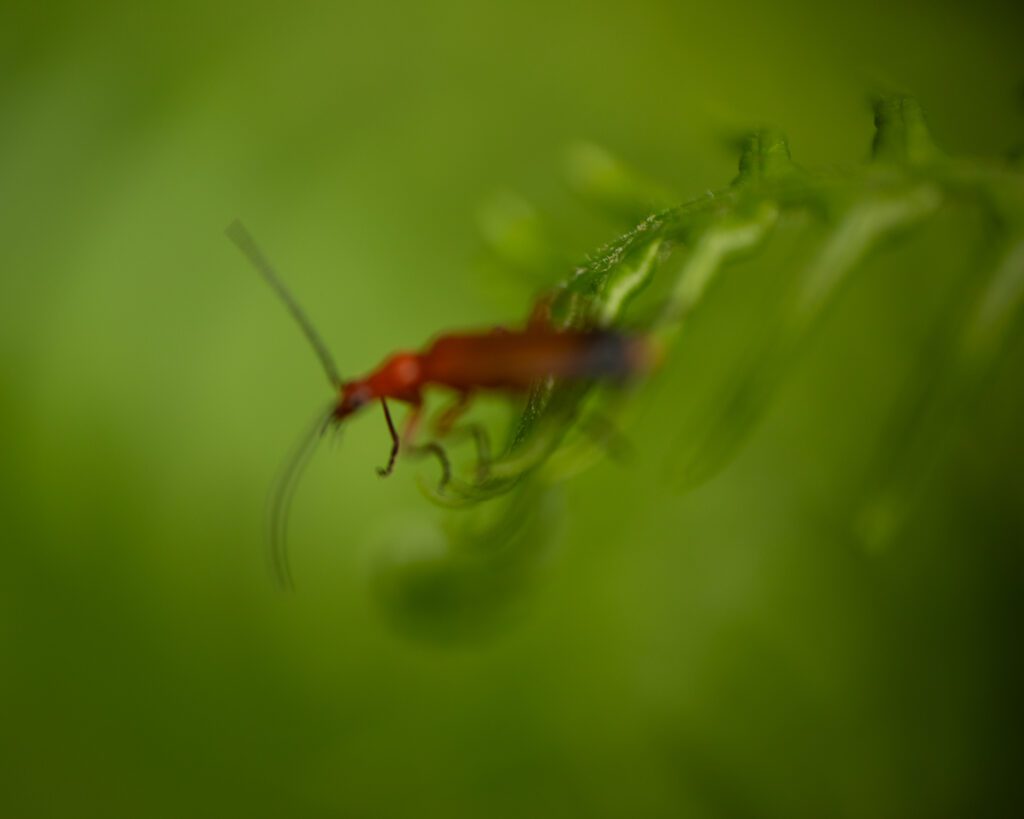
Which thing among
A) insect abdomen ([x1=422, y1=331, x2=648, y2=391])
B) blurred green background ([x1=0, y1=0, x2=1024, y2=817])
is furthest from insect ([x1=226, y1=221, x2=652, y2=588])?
blurred green background ([x1=0, y1=0, x2=1024, y2=817])

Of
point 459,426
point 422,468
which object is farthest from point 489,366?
point 422,468

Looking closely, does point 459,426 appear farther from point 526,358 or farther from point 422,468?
point 422,468

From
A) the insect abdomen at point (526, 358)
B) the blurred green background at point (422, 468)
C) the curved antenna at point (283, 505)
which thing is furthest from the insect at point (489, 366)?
the curved antenna at point (283, 505)

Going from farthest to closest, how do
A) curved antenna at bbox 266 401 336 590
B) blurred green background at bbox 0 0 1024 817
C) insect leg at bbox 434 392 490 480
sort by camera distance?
curved antenna at bbox 266 401 336 590 → blurred green background at bbox 0 0 1024 817 → insect leg at bbox 434 392 490 480

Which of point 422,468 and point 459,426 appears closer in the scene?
point 459,426

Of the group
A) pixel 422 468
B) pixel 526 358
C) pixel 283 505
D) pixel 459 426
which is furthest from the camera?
pixel 283 505

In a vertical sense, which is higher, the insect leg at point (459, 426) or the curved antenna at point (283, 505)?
the curved antenna at point (283, 505)

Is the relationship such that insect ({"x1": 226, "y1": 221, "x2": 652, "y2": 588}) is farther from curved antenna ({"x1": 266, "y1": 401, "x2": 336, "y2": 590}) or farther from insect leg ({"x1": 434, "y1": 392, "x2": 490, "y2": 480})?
curved antenna ({"x1": 266, "y1": 401, "x2": 336, "y2": 590})

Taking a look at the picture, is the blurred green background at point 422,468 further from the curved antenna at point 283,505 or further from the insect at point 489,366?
the insect at point 489,366
